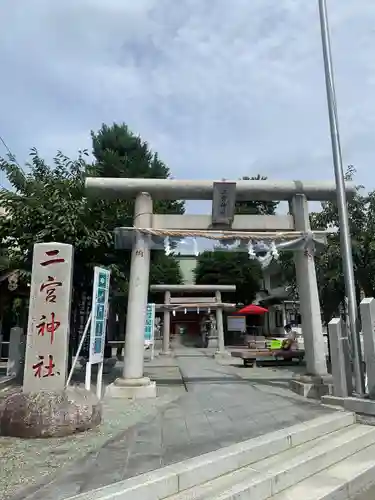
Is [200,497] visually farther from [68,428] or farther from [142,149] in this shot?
[142,149]

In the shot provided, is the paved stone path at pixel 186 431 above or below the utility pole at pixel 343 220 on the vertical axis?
below

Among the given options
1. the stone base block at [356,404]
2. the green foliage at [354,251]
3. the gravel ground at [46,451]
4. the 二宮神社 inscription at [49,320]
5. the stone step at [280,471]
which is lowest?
the stone step at [280,471]

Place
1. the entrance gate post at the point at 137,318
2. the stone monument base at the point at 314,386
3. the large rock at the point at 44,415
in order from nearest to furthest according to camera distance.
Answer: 1. the large rock at the point at 44,415
2. the stone monument base at the point at 314,386
3. the entrance gate post at the point at 137,318

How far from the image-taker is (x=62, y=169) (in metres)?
11.8

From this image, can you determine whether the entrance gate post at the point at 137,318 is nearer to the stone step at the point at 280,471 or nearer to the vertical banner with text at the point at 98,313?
the vertical banner with text at the point at 98,313

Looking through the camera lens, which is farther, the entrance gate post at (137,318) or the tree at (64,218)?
the tree at (64,218)

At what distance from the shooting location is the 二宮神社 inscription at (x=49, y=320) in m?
6.23

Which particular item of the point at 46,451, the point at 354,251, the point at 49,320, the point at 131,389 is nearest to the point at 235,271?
the point at 354,251

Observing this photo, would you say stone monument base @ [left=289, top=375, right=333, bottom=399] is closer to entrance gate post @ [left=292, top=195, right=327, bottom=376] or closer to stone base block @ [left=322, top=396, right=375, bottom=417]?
entrance gate post @ [left=292, top=195, right=327, bottom=376]

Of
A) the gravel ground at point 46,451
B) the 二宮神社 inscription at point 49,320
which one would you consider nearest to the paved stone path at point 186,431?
the gravel ground at point 46,451

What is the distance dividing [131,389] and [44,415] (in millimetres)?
3463

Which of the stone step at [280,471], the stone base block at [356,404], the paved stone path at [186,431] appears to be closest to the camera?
the stone step at [280,471]

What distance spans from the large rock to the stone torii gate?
10.8 ft

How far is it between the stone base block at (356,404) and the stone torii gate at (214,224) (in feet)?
5.13
